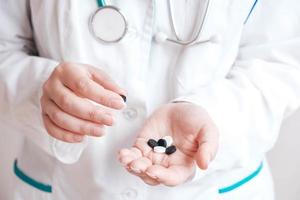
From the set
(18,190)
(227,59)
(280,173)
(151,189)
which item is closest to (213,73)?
(227,59)

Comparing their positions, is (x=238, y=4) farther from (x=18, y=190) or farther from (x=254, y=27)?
(x=18, y=190)

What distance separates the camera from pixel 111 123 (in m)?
0.51

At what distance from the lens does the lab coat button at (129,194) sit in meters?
0.66

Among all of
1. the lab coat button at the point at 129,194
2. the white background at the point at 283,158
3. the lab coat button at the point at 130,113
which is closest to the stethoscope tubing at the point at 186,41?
the lab coat button at the point at 130,113

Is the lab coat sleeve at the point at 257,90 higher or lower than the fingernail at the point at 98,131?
lower

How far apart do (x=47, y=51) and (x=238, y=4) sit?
0.87ft

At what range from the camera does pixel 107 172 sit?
26.4 inches

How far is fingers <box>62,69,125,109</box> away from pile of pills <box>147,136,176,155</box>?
2.9 inches

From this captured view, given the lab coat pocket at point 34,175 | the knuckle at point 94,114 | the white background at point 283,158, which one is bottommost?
the white background at point 283,158

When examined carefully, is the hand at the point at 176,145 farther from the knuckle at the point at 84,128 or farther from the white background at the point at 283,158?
the white background at the point at 283,158

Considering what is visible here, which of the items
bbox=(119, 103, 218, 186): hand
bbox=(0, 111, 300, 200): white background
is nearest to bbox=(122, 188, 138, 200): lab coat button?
bbox=(119, 103, 218, 186): hand

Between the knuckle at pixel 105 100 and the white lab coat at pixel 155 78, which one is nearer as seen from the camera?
the knuckle at pixel 105 100

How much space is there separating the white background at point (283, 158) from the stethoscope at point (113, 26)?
525 millimetres

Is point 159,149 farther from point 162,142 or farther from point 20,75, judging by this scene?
point 20,75
